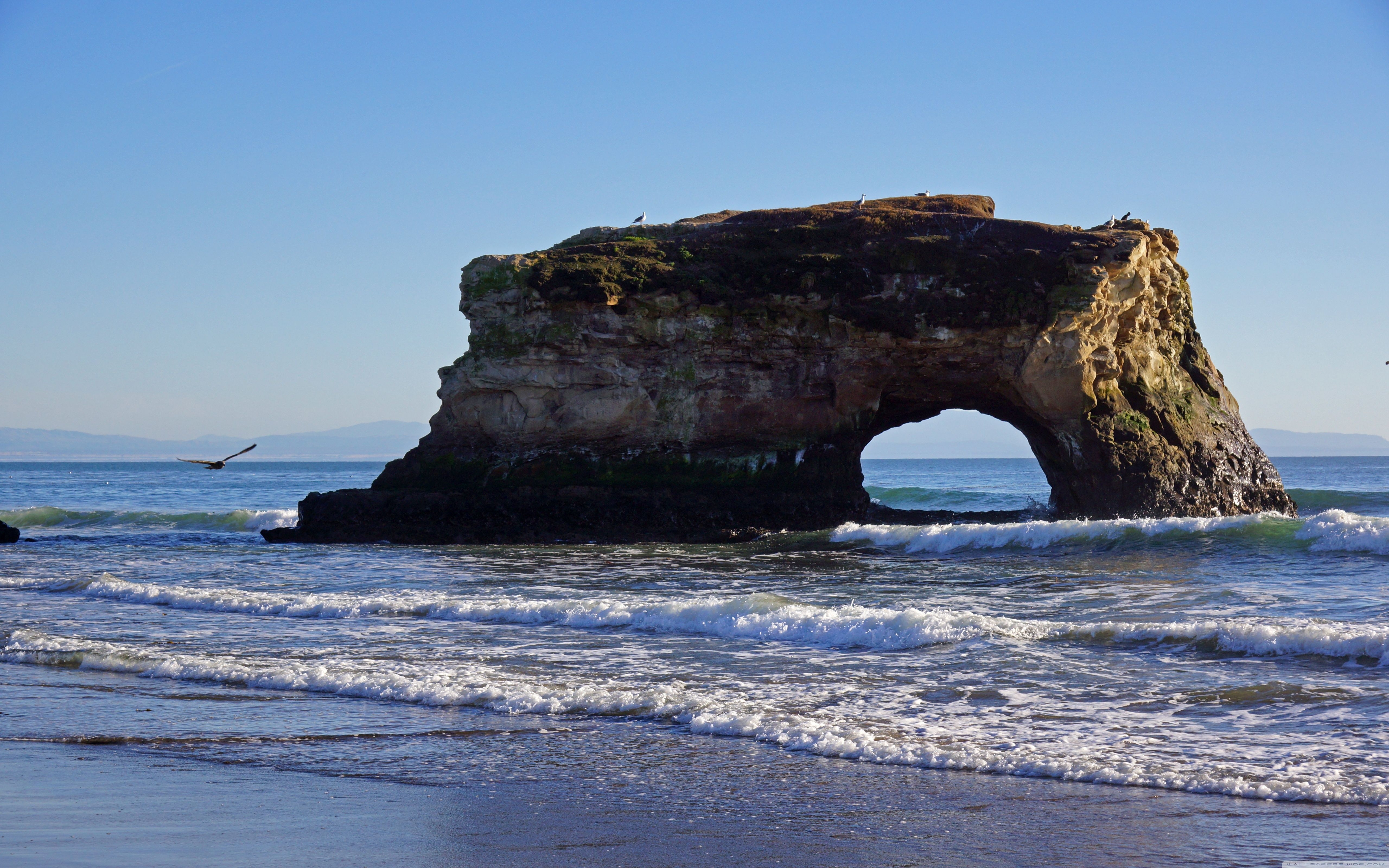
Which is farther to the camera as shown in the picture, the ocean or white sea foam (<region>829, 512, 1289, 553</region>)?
white sea foam (<region>829, 512, 1289, 553</region>)

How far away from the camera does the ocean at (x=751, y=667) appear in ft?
22.2

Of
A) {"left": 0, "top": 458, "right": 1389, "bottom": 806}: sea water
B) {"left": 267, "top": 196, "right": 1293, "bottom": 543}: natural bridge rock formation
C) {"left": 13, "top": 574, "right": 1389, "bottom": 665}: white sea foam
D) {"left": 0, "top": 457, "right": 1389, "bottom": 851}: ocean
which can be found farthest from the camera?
{"left": 267, "top": 196, "right": 1293, "bottom": 543}: natural bridge rock formation

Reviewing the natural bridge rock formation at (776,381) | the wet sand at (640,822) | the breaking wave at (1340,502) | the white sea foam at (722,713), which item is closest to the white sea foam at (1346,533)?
the natural bridge rock formation at (776,381)

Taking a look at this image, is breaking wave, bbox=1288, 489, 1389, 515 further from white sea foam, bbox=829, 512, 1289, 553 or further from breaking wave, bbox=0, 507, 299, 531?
breaking wave, bbox=0, 507, 299, 531

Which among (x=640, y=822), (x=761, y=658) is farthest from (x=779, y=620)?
(x=640, y=822)

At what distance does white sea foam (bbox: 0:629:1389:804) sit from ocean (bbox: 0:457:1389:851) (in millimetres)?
29

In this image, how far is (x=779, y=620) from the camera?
11938mm

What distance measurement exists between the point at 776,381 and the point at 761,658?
1558cm

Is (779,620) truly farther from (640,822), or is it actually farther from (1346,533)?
(1346,533)

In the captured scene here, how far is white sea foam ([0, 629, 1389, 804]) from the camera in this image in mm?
6262

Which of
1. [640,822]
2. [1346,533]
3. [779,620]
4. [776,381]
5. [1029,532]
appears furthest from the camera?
[776,381]

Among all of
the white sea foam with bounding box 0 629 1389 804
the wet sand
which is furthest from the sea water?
the wet sand

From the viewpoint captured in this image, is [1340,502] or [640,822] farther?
[1340,502]

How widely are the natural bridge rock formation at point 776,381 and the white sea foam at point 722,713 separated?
13.9 metres
